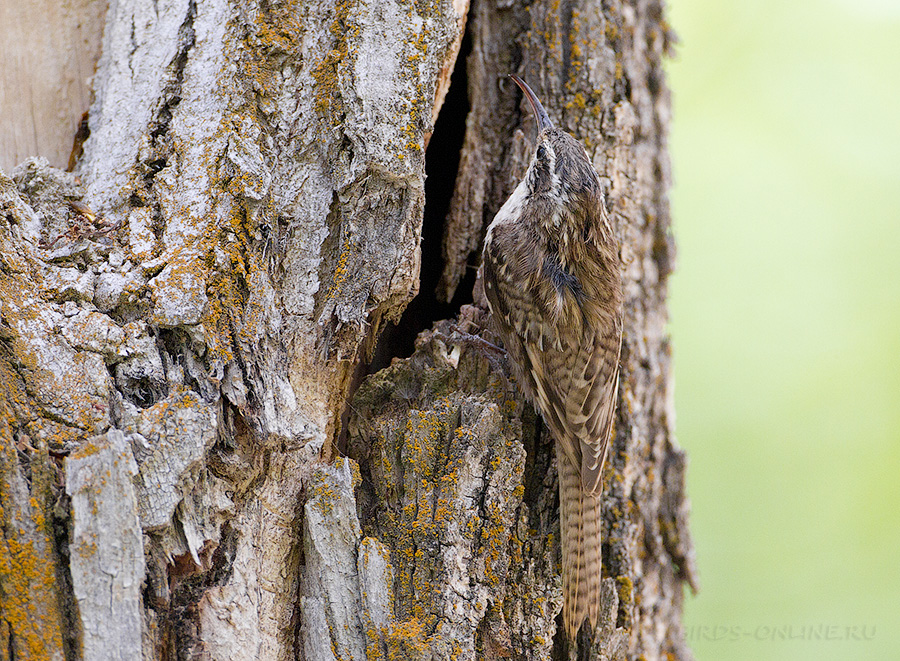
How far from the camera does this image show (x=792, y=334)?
4.11 meters

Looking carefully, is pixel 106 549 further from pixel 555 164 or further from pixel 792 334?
pixel 792 334

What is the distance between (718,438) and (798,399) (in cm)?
51

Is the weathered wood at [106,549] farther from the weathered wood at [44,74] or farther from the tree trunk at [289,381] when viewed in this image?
the weathered wood at [44,74]

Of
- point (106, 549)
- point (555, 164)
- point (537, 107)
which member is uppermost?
point (537, 107)

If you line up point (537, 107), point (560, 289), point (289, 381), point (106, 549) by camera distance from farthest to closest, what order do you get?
1. point (560, 289)
2. point (537, 107)
3. point (289, 381)
4. point (106, 549)

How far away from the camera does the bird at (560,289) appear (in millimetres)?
2480

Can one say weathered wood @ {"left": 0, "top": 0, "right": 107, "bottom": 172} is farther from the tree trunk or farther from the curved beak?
the curved beak

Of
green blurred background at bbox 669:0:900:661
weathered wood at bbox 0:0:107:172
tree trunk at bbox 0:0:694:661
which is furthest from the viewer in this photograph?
green blurred background at bbox 669:0:900:661

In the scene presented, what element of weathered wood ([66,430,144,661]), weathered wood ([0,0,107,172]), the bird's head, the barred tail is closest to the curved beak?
the bird's head

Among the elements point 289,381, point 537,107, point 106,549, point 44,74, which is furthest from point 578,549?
point 44,74

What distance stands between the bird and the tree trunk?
0.09 m

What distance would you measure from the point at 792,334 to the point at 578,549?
256cm

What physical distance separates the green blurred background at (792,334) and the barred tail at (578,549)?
1616 millimetres

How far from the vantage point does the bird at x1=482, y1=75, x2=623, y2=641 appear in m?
2.48
